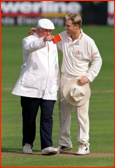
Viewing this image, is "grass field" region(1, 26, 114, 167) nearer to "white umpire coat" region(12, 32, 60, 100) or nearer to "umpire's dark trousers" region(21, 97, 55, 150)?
"umpire's dark trousers" region(21, 97, 55, 150)

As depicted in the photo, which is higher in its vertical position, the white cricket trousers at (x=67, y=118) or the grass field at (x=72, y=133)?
the white cricket trousers at (x=67, y=118)

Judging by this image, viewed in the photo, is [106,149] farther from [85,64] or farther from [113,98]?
[113,98]

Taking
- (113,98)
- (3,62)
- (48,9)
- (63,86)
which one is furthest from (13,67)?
(63,86)

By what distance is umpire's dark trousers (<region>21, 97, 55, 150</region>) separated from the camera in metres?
6.46

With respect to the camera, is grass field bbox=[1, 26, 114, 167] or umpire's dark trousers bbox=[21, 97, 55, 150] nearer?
grass field bbox=[1, 26, 114, 167]

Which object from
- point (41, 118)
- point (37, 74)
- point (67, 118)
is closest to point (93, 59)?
point (37, 74)

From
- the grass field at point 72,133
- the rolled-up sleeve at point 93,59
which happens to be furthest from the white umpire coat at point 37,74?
the grass field at point 72,133

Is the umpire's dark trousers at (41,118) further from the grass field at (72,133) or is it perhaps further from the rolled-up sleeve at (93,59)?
the rolled-up sleeve at (93,59)

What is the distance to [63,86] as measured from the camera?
667 centimetres

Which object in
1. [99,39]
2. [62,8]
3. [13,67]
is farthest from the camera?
[99,39]

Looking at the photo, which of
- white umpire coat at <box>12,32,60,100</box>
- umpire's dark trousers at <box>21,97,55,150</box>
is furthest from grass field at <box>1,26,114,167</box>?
white umpire coat at <box>12,32,60,100</box>

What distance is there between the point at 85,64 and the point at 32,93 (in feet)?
3.20

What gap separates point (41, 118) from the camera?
6488 mm

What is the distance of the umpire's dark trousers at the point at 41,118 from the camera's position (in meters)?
6.46
